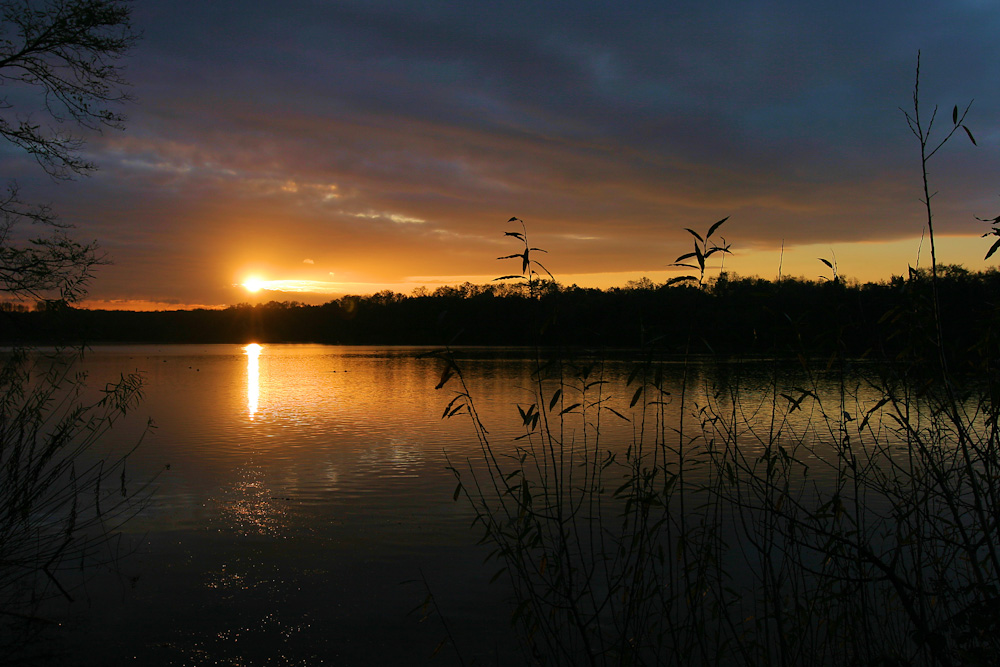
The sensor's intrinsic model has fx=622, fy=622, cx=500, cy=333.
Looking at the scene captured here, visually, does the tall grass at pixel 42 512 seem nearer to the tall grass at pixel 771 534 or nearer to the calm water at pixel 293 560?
the calm water at pixel 293 560

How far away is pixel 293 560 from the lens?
7.08 m

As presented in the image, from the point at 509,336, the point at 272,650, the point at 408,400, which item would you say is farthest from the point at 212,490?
the point at 509,336

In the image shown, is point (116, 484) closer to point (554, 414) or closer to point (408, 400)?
point (554, 414)

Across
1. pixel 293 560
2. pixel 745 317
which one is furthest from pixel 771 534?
pixel 293 560

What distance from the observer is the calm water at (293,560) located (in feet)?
17.3

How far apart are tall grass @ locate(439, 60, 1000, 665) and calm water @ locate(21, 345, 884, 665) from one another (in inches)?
27.8

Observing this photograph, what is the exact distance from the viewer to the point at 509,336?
88562mm

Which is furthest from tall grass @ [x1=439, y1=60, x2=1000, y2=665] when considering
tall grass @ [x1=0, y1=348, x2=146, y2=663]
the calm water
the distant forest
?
tall grass @ [x1=0, y1=348, x2=146, y2=663]

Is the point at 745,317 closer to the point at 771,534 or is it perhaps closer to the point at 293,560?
the point at 771,534

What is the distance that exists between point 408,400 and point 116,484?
42.5 feet

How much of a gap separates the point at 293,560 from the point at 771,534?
5539 millimetres

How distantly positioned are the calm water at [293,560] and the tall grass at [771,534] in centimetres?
71

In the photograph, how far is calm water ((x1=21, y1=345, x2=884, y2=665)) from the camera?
5.26m

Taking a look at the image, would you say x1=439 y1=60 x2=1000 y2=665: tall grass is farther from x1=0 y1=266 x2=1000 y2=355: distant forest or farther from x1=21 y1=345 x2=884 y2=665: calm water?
x1=21 y1=345 x2=884 y2=665: calm water
